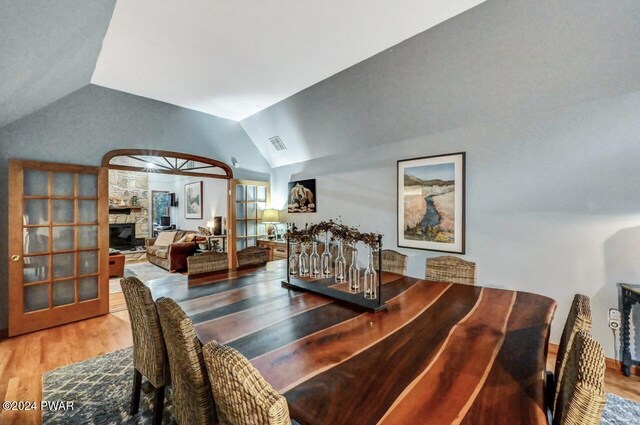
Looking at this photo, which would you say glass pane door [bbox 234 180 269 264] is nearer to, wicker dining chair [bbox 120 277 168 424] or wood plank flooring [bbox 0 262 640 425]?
wood plank flooring [bbox 0 262 640 425]

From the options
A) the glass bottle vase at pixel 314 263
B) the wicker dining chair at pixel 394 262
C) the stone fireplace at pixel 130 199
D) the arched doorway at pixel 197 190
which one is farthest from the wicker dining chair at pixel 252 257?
the stone fireplace at pixel 130 199

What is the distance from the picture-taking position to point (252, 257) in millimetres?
2895

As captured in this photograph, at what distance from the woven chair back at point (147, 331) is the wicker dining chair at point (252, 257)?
1.06 metres

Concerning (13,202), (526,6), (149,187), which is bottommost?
(13,202)

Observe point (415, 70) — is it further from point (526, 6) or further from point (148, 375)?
point (148, 375)

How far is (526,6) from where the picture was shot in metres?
2.02

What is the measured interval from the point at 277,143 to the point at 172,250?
3.56 metres

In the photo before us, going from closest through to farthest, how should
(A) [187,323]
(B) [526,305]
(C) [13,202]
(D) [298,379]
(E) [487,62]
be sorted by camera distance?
(D) [298,379]
(A) [187,323]
(B) [526,305]
(E) [487,62]
(C) [13,202]

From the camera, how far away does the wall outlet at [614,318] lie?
2.41m

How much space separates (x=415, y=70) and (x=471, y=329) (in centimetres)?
259

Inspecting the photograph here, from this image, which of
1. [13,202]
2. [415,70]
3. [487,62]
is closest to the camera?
[487,62]

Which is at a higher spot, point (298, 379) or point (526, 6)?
point (526, 6)

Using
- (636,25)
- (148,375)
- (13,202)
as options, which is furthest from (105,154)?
(636,25)

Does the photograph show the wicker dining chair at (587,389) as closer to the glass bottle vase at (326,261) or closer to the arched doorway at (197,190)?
the glass bottle vase at (326,261)
